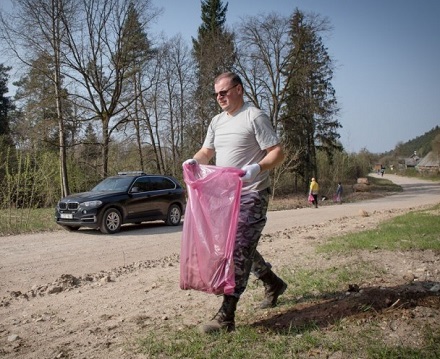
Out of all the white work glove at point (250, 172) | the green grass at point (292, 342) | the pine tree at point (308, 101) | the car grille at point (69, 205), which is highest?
the pine tree at point (308, 101)

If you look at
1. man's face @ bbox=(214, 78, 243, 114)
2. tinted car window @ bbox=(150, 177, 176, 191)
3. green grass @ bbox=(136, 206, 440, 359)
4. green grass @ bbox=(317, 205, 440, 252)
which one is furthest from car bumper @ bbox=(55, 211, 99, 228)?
man's face @ bbox=(214, 78, 243, 114)

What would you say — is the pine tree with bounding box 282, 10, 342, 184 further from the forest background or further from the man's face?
the man's face

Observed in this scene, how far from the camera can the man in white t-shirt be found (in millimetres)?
3504

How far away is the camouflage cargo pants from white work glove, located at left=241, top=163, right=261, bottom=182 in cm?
26

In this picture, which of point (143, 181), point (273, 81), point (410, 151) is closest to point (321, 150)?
point (273, 81)

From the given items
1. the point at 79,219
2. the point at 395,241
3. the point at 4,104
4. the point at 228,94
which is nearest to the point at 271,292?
the point at 228,94

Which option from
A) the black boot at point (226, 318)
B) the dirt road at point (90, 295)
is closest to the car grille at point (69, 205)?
the dirt road at point (90, 295)

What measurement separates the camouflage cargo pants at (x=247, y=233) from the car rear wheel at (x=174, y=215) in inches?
403

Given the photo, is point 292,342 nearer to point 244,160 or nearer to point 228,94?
point 244,160

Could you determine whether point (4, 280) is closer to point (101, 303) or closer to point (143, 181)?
point (101, 303)

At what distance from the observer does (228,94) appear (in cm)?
374

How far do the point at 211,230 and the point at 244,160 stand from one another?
712 mm

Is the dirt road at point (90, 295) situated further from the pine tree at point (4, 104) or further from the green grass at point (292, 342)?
the pine tree at point (4, 104)

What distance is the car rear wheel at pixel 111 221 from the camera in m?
11.7
